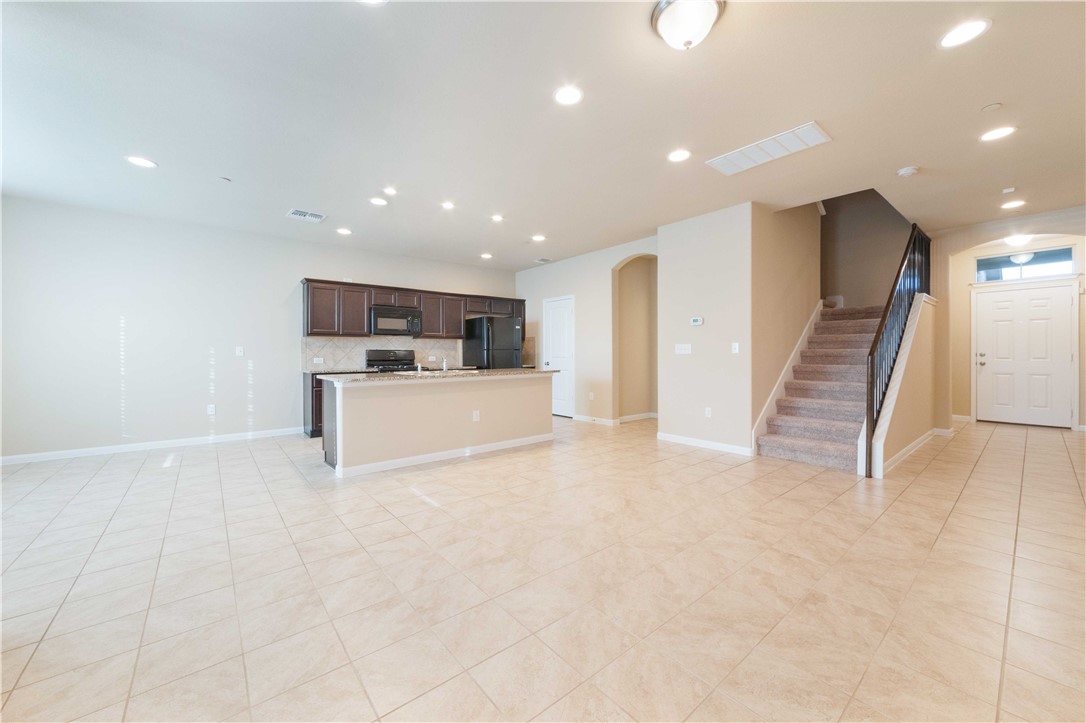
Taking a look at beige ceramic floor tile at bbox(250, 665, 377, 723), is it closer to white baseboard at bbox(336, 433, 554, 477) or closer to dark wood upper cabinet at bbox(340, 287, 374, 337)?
white baseboard at bbox(336, 433, 554, 477)

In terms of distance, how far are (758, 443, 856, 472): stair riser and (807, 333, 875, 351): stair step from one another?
191cm

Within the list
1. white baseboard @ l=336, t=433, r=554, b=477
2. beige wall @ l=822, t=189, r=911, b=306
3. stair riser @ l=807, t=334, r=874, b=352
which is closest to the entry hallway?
white baseboard @ l=336, t=433, r=554, b=477

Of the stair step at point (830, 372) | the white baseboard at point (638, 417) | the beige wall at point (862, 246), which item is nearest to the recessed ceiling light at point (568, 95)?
the stair step at point (830, 372)

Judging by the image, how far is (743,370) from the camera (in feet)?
15.2

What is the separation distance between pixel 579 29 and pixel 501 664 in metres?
2.80

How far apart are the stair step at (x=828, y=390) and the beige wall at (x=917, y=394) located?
39 cm

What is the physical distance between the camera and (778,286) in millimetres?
5043

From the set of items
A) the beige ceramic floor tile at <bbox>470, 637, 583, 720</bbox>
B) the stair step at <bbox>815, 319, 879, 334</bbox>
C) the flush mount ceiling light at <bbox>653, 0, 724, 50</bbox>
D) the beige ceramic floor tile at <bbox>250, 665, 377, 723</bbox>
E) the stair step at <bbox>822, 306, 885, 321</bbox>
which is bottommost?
the beige ceramic floor tile at <bbox>470, 637, 583, 720</bbox>

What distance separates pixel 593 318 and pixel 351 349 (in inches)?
150

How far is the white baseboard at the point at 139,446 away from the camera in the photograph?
4.45m

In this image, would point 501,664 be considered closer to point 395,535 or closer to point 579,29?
point 395,535

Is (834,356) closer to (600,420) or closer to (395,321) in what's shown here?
(600,420)

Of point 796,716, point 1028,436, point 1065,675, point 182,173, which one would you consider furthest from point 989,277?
point 182,173

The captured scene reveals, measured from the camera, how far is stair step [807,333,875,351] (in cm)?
530
